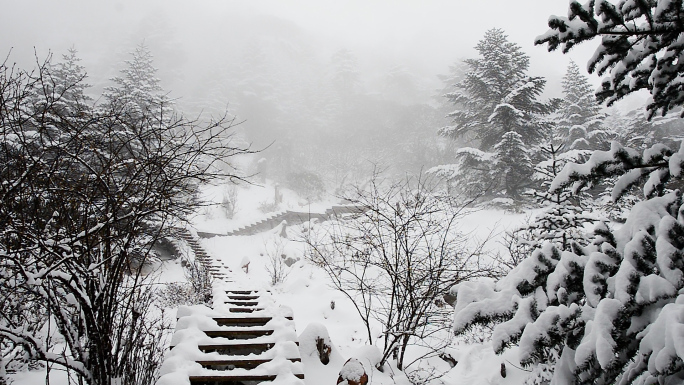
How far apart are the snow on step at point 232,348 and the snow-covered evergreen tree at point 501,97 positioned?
1355cm

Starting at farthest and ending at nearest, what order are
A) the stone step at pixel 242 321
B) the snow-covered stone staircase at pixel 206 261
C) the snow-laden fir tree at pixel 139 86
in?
1. the snow-laden fir tree at pixel 139 86
2. the snow-covered stone staircase at pixel 206 261
3. the stone step at pixel 242 321

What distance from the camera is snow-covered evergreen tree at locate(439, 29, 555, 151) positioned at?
14742 mm

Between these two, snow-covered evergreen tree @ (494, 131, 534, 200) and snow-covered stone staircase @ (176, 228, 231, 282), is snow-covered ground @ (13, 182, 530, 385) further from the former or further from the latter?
snow-covered evergreen tree @ (494, 131, 534, 200)

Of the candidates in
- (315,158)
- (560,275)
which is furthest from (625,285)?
(315,158)

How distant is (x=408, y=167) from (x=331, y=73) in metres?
21.0

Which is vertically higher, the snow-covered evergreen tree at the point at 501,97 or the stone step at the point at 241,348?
the snow-covered evergreen tree at the point at 501,97

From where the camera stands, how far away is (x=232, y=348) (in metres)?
4.15

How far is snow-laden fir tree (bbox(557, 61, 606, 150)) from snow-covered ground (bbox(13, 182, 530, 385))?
844 centimetres

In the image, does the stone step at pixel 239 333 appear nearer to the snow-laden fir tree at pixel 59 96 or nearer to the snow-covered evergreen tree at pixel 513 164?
the snow-laden fir tree at pixel 59 96

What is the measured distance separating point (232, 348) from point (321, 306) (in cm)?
472

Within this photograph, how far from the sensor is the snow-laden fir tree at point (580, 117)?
56.7 feet

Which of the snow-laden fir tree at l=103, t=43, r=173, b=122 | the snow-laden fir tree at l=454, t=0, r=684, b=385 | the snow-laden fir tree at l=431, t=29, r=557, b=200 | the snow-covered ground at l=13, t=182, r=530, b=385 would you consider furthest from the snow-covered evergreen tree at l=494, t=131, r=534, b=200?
the snow-laden fir tree at l=103, t=43, r=173, b=122

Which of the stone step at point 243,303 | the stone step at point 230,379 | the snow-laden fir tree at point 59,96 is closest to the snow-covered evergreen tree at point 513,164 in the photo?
the stone step at point 243,303

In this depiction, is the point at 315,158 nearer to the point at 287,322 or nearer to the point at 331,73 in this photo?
the point at 331,73
